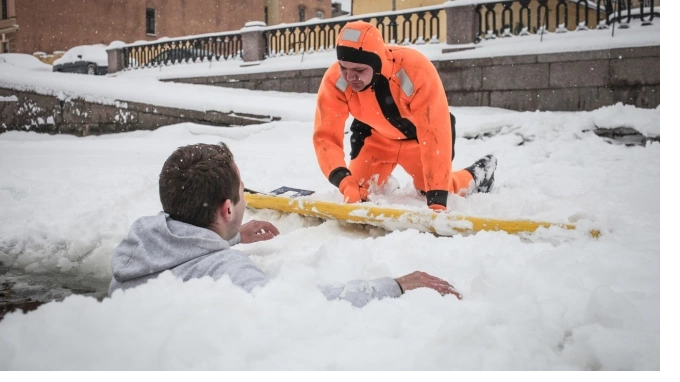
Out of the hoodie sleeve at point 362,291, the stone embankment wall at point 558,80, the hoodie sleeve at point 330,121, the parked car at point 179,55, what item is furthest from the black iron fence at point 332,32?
the hoodie sleeve at point 362,291

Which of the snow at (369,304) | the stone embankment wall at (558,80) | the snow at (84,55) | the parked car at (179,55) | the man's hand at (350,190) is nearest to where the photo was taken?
the snow at (369,304)

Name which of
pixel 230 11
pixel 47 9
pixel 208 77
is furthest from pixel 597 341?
pixel 230 11

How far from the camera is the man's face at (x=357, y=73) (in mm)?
3109

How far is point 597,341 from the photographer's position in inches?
51.3

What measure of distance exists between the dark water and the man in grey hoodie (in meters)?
0.91

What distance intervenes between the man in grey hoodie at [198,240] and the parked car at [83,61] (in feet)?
53.8

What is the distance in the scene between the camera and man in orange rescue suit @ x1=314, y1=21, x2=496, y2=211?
3.13 metres

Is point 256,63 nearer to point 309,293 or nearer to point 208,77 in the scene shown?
point 208,77

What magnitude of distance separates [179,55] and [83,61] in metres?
4.67

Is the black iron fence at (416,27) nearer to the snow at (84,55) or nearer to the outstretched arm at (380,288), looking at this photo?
the snow at (84,55)

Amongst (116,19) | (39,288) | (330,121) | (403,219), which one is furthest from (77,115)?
(116,19)

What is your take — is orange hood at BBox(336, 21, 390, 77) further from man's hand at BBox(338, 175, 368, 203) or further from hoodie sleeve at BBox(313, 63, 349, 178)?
man's hand at BBox(338, 175, 368, 203)

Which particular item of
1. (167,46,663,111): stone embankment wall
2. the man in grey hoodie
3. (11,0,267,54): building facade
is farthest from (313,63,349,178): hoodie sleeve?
(11,0,267,54): building facade

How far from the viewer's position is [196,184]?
1738mm
